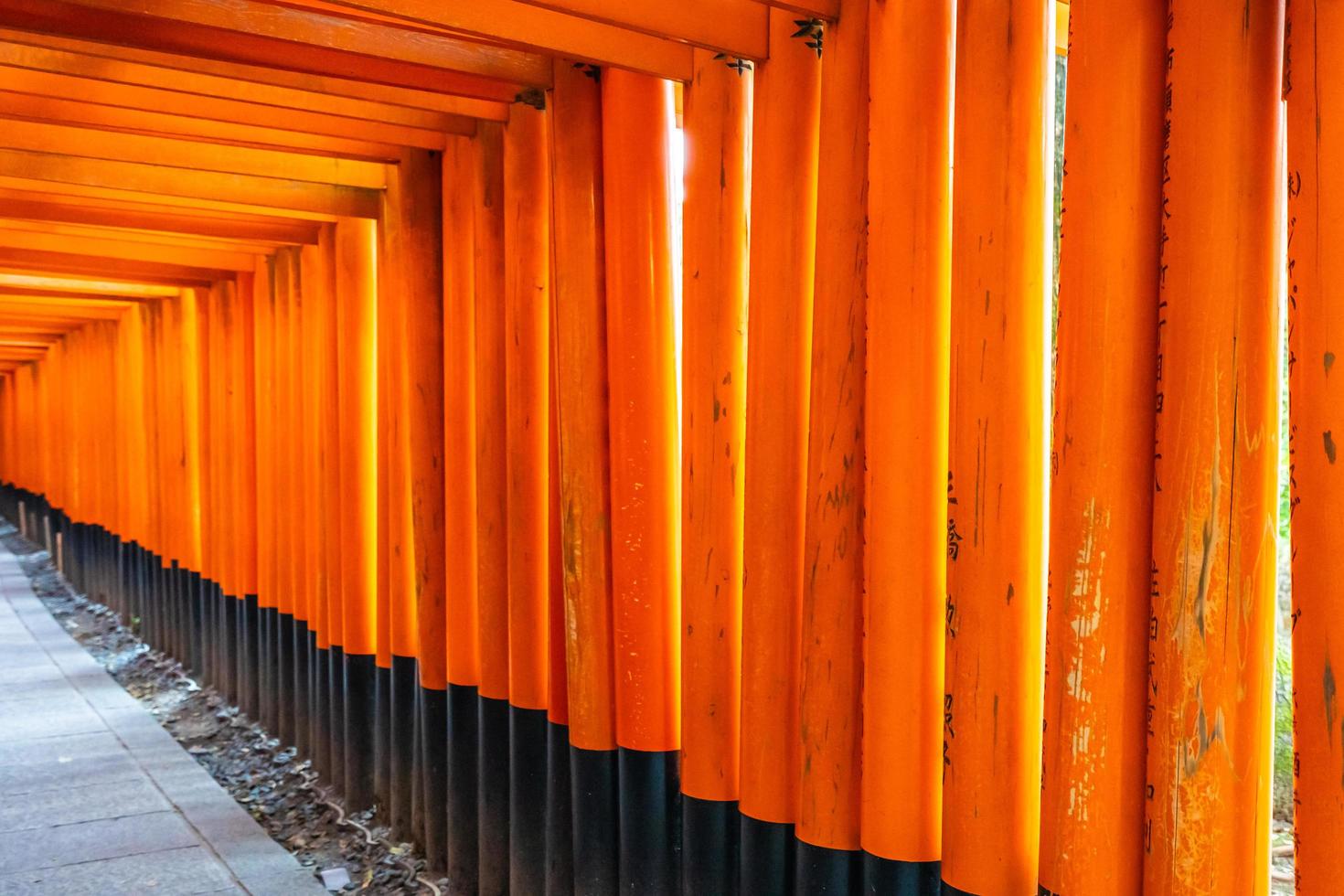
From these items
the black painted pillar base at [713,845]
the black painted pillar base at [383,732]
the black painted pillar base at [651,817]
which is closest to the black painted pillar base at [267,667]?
the black painted pillar base at [383,732]

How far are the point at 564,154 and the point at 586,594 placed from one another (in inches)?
63.4

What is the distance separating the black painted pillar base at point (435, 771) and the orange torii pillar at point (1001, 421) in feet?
11.0

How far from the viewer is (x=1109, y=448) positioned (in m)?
2.43

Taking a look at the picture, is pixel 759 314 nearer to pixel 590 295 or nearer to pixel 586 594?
pixel 590 295

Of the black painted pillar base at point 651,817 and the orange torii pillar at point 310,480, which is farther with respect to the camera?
the orange torii pillar at point 310,480

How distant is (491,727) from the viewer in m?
5.05

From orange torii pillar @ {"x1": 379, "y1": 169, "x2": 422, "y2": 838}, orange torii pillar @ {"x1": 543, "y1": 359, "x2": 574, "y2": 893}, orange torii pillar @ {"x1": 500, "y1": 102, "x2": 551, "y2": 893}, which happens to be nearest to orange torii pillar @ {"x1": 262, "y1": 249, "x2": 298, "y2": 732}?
orange torii pillar @ {"x1": 379, "y1": 169, "x2": 422, "y2": 838}

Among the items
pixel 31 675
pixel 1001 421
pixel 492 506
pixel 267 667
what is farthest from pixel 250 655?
pixel 1001 421

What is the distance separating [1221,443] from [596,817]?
2.81m

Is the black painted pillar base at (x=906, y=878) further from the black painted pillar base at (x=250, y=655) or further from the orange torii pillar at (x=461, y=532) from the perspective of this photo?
the black painted pillar base at (x=250, y=655)

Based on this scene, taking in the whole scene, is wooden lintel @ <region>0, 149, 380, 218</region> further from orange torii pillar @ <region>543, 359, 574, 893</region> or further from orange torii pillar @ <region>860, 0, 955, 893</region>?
orange torii pillar @ <region>860, 0, 955, 893</region>

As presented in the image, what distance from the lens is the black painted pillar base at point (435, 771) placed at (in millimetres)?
5574

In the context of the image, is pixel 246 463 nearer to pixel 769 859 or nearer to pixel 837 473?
pixel 769 859

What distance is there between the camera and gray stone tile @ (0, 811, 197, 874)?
213 inches
